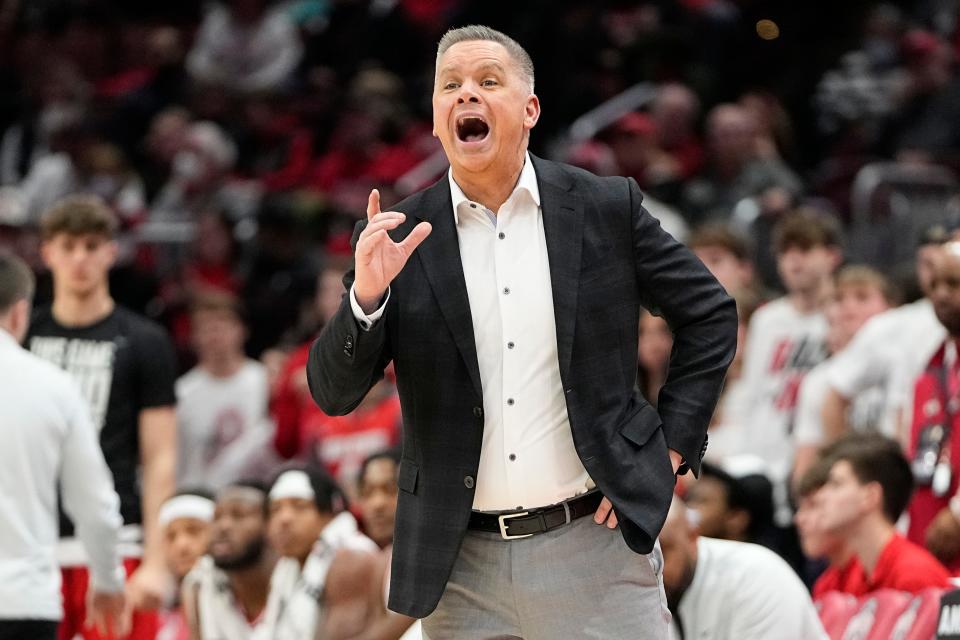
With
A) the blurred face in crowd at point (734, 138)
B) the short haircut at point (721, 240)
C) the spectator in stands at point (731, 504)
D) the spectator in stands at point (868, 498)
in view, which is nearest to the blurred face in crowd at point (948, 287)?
the spectator in stands at point (868, 498)

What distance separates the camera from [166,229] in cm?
1177

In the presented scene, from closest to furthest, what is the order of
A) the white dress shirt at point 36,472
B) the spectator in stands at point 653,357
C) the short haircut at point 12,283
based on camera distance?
the white dress shirt at point 36,472, the short haircut at point 12,283, the spectator in stands at point 653,357

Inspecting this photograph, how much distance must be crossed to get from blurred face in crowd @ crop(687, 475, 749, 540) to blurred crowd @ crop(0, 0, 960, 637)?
1 cm

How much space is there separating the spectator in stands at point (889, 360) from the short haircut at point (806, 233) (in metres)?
0.63

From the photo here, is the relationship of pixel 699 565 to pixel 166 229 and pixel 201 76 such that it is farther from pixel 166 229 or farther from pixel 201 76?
pixel 201 76

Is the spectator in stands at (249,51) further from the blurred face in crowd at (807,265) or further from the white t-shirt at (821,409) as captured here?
the white t-shirt at (821,409)

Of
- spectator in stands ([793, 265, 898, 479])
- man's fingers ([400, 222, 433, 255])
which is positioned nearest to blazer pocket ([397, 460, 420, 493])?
man's fingers ([400, 222, 433, 255])

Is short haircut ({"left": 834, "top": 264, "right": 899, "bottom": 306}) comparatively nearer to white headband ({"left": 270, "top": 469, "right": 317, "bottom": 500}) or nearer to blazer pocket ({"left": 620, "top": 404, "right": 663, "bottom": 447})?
white headband ({"left": 270, "top": 469, "right": 317, "bottom": 500})

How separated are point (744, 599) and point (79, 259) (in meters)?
3.09

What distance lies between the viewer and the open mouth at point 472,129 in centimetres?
392

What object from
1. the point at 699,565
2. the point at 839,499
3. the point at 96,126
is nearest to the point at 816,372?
the point at 839,499

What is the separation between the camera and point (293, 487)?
7.41 metres

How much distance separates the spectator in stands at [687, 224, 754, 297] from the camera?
29.3ft

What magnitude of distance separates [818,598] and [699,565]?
75cm
